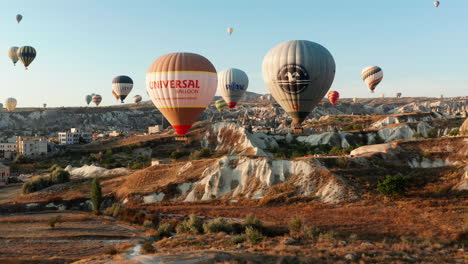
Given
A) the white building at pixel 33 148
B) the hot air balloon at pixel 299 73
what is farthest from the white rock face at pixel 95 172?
the white building at pixel 33 148

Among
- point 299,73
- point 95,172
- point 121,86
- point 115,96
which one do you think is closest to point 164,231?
point 299,73

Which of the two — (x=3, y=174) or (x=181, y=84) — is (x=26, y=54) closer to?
(x=3, y=174)

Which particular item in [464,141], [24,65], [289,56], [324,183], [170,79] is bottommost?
[324,183]

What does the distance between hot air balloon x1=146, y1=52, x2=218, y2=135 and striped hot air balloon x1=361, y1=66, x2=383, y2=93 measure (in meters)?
80.6

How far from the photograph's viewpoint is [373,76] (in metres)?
119

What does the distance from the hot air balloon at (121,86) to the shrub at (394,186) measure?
110188 millimetres

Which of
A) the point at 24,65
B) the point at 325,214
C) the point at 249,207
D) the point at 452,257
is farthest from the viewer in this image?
the point at 24,65

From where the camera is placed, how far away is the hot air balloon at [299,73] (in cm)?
5497

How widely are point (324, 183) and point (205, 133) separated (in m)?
55.8

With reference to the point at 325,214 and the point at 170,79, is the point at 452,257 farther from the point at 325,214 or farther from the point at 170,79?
the point at 170,79

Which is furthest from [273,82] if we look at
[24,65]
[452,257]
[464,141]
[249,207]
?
[24,65]

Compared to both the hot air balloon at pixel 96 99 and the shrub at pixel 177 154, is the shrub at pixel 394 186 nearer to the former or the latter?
the shrub at pixel 177 154

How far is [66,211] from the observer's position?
165 feet

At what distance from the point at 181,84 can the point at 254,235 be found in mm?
21726
